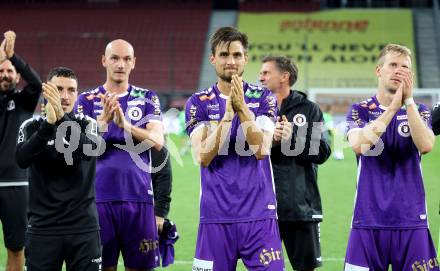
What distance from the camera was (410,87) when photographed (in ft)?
15.4

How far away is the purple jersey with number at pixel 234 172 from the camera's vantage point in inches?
187

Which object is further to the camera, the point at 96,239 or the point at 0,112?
the point at 0,112

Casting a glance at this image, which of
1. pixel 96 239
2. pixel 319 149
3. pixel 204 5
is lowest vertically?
pixel 96 239

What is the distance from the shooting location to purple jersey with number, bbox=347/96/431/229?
484 centimetres

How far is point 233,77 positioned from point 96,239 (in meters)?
1.43

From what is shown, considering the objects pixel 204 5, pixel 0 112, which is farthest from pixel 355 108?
pixel 204 5

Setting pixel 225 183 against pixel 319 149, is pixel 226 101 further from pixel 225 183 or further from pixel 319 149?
pixel 319 149

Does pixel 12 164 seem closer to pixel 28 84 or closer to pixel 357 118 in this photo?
pixel 28 84

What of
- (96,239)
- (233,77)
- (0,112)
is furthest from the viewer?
(0,112)

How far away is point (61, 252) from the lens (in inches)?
193

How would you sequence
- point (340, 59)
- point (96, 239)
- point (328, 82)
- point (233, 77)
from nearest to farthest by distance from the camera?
point (233, 77) < point (96, 239) < point (328, 82) < point (340, 59)

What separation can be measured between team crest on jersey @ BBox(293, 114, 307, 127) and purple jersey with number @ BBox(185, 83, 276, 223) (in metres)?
1.24

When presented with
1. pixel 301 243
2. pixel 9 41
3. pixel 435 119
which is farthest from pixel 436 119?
pixel 9 41

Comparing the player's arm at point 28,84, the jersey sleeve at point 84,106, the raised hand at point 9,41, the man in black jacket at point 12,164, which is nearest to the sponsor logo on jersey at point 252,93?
the jersey sleeve at point 84,106
